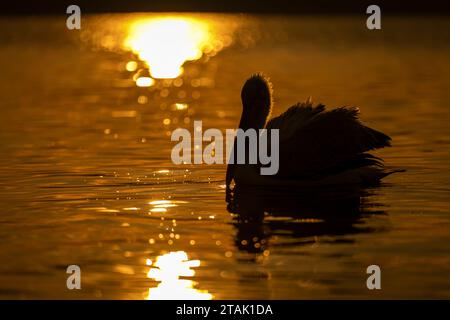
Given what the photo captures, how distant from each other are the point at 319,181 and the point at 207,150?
3.57 m

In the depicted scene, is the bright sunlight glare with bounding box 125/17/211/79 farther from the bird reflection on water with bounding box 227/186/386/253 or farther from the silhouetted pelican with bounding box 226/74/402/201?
the bird reflection on water with bounding box 227/186/386/253

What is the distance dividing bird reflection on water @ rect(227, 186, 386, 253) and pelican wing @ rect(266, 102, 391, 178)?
27 cm

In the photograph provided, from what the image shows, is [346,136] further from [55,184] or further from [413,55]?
[413,55]

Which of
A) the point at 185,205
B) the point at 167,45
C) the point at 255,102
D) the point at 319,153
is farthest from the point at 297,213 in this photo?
the point at 167,45

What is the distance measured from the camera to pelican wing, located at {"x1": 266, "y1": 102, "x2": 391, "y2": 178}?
42.5 feet

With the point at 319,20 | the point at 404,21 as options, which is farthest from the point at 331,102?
the point at 319,20

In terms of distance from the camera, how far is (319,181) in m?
13.2

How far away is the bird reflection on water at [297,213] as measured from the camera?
422 inches

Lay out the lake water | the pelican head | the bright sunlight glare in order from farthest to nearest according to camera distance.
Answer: the bright sunlight glare, the pelican head, the lake water

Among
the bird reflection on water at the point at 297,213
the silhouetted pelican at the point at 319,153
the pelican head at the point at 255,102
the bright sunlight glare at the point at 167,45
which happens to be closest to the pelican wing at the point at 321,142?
the silhouetted pelican at the point at 319,153

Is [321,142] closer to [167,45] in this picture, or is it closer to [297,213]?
[297,213]

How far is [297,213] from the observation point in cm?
1177

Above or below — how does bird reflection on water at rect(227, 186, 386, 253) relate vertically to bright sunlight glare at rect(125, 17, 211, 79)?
below

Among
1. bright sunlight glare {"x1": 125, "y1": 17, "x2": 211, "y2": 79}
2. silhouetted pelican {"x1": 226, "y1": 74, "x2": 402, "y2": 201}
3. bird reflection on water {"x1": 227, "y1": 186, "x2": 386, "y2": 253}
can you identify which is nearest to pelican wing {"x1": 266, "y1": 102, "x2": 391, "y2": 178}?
silhouetted pelican {"x1": 226, "y1": 74, "x2": 402, "y2": 201}
